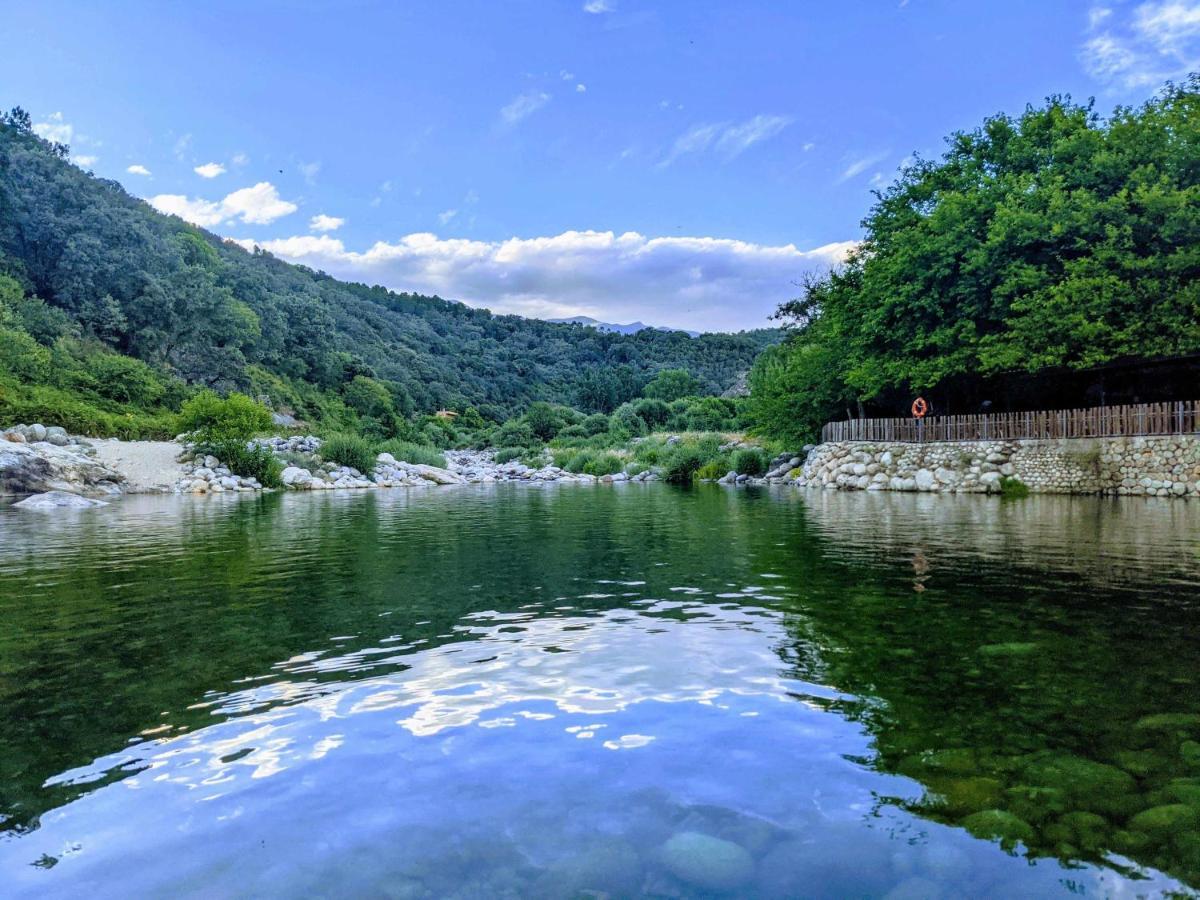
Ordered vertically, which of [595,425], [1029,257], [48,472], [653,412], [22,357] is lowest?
[48,472]

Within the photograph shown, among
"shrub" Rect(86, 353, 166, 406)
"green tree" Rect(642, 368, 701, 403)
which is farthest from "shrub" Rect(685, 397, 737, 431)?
"shrub" Rect(86, 353, 166, 406)

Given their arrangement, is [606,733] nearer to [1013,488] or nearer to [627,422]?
[1013,488]

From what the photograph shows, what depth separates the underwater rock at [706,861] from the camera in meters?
2.36

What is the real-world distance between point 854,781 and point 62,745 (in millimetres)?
3644

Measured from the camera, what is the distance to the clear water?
2.45 m

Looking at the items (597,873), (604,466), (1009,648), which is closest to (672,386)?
(604,466)

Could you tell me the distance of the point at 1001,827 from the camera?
2660 mm

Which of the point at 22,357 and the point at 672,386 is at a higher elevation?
the point at 672,386

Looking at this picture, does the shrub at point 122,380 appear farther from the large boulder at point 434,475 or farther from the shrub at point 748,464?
the shrub at point 748,464

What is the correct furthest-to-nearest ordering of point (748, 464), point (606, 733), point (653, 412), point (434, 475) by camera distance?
point (653, 412)
point (434, 475)
point (748, 464)
point (606, 733)

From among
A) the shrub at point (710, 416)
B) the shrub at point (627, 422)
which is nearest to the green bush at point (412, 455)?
the shrub at point (627, 422)

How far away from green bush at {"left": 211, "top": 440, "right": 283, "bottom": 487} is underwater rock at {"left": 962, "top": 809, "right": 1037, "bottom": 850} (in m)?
28.8

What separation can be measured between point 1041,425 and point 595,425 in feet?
127

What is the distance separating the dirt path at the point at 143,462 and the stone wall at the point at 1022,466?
23559mm
